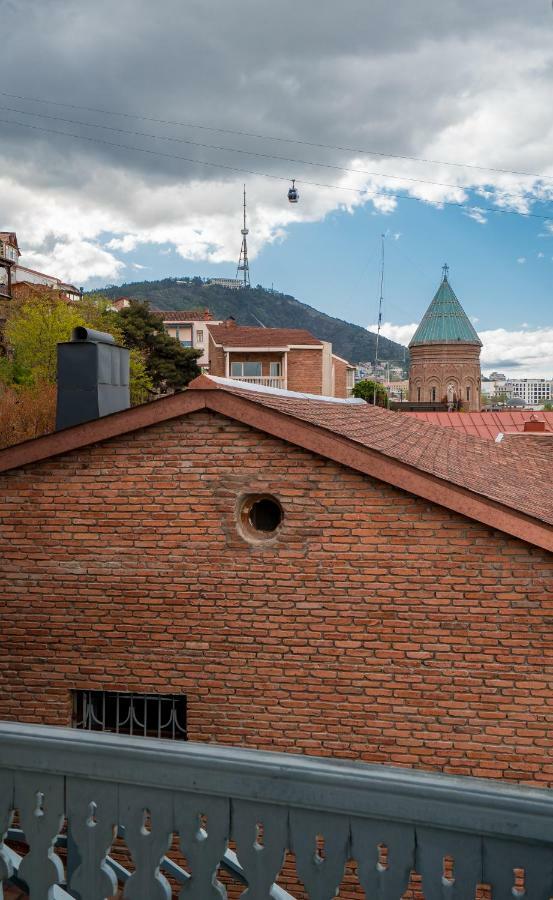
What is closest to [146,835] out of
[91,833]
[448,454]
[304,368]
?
[91,833]

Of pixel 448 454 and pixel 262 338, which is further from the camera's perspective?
pixel 262 338

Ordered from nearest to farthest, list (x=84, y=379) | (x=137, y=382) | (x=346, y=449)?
(x=346, y=449) < (x=84, y=379) < (x=137, y=382)

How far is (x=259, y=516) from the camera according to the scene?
7.73 metres

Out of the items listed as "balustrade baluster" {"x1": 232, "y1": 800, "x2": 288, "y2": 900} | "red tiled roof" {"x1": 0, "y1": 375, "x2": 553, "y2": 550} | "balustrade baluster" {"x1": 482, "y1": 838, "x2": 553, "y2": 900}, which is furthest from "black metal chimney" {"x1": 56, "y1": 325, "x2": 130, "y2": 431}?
"balustrade baluster" {"x1": 482, "y1": 838, "x2": 553, "y2": 900}

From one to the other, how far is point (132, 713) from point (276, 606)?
203 cm

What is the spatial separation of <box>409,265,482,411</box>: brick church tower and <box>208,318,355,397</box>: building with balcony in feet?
153

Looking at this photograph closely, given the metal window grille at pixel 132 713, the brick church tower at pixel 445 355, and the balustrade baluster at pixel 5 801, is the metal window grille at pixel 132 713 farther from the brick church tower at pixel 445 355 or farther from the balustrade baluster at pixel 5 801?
the brick church tower at pixel 445 355

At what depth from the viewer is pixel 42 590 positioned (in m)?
8.02

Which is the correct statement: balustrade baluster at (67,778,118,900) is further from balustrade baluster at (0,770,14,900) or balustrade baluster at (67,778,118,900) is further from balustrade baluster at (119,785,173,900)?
balustrade baluster at (0,770,14,900)

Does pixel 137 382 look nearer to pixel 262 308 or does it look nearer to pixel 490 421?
pixel 490 421

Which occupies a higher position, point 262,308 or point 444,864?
point 262,308

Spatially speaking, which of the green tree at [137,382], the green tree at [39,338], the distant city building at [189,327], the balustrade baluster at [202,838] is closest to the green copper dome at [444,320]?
the distant city building at [189,327]

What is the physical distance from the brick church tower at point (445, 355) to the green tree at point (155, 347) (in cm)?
4901

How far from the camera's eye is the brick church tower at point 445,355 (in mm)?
91375
